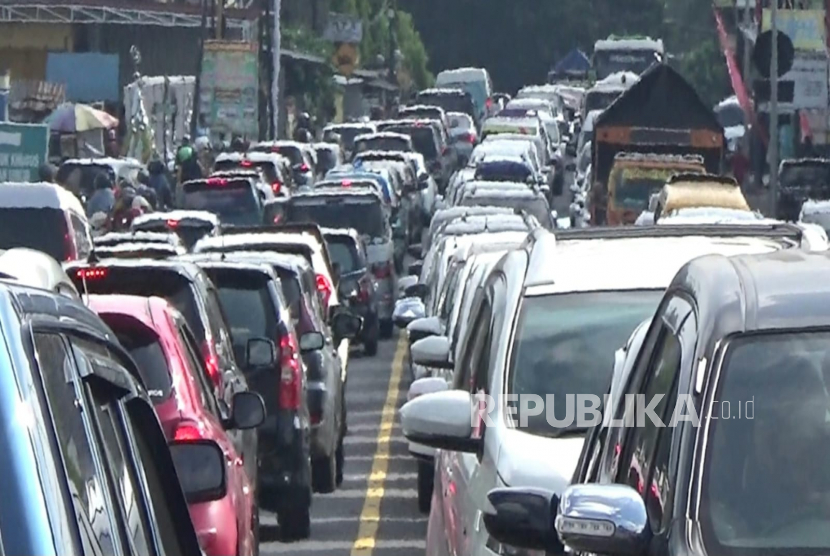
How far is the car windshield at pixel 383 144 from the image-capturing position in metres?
55.4

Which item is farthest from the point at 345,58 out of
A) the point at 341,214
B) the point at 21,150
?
the point at 341,214

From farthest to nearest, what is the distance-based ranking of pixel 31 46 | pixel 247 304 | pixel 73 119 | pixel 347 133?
pixel 31 46, pixel 347 133, pixel 73 119, pixel 247 304

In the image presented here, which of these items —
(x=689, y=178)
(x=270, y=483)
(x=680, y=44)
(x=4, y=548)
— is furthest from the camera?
(x=680, y=44)

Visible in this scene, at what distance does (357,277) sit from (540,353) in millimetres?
18797

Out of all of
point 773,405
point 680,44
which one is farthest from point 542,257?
point 680,44

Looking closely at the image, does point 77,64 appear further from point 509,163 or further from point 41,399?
point 41,399

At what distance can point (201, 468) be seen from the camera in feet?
25.6

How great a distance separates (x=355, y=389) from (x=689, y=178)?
32.6 feet

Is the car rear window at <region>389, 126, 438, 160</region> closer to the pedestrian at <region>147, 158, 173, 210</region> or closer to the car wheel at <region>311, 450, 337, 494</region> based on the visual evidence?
the pedestrian at <region>147, 158, 173, 210</region>

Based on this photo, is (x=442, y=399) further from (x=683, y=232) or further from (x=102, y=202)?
(x=102, y=202)

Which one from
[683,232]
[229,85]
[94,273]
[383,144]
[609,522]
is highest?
[609,522]

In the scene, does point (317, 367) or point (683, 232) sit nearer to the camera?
point (683, 232)

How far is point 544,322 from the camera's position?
29.5 feet

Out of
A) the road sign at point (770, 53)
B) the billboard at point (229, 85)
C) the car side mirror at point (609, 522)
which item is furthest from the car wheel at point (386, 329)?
the car side mirror at point (609, 522)
